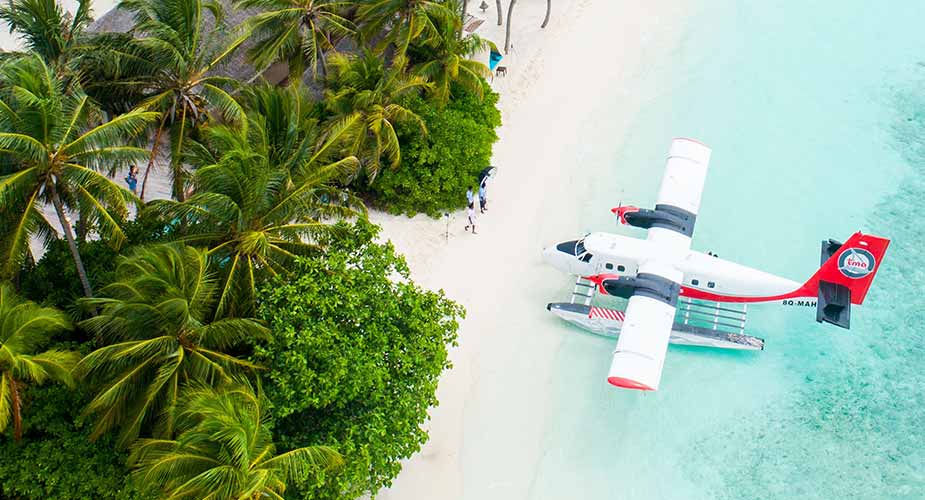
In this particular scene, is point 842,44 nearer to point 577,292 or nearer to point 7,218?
point 577,292

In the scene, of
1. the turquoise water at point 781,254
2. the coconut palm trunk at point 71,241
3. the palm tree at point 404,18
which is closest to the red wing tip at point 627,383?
the turquoise water at point 781,254

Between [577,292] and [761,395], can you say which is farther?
[577,292]

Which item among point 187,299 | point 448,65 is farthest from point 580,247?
point 187,299

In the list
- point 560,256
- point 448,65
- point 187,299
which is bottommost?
point 187,299

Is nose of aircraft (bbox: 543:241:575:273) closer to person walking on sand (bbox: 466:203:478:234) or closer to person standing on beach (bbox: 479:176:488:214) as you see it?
person walking on sand (bbox: 466:203:478:234)

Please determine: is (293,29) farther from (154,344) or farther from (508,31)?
(154,344)

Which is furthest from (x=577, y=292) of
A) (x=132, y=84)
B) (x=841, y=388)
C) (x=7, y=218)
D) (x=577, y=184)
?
(x=7, y=218)
